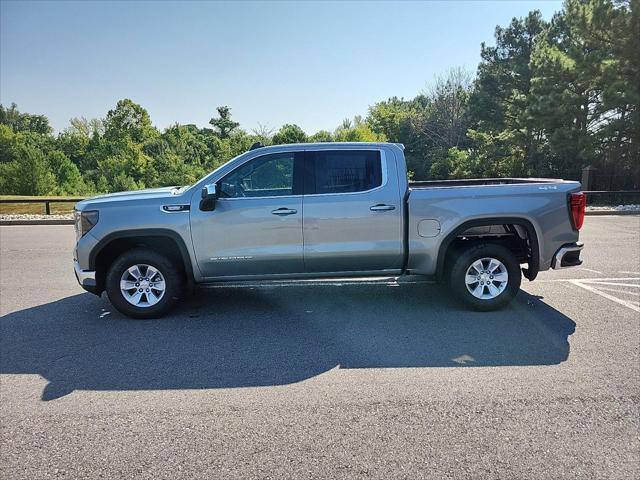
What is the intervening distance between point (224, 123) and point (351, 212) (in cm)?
7610

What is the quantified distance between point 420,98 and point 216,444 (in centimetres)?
8194

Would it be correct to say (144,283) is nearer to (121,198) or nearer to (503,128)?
(121,198)

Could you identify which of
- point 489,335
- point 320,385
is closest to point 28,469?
point 320,385

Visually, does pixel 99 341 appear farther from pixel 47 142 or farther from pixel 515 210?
pixel 47 142

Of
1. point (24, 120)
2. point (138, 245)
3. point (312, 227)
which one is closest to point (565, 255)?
point (312, 227)

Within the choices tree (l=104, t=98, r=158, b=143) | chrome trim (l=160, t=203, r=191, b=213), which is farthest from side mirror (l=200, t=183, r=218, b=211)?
tree (l=104, t=98, r=158, b=143)

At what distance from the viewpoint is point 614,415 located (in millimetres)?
3445

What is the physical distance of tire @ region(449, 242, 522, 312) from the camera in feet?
18.9

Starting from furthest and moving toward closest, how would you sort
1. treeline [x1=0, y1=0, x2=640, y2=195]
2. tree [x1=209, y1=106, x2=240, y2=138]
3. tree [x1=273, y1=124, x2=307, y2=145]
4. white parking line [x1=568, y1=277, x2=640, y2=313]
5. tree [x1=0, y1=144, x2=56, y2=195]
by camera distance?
tree [x1=209, y1=106, x2=240, y2=138], tree [x1=0, y1=144, x2=56, y2=195], tree [x1=273, y1=124, x2=307, y2=145], treeline [x1=0, y1=0, x2=640, y2=195], white parking line [x1=568, y1=277, x2=640, y2=313]

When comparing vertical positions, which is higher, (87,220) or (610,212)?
(87,220)

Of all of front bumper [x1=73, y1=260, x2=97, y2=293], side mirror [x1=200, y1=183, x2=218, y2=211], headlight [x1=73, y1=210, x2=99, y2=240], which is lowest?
front bumper [x1=73, y1=260, x2=97, y2=293]

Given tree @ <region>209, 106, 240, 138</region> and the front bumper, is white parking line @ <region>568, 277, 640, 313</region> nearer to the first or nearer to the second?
the front bumper

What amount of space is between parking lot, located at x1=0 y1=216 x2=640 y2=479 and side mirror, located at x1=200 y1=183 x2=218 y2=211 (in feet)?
4.41

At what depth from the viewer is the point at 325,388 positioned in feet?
12.8
